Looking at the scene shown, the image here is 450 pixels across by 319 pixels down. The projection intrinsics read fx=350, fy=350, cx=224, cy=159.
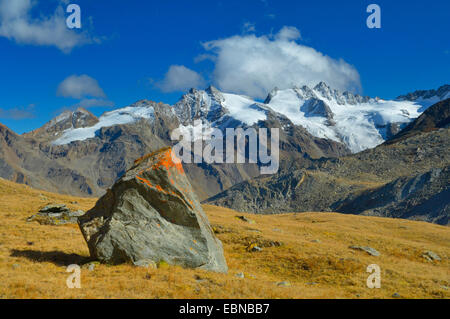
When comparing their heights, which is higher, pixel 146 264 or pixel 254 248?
pixel 254 248

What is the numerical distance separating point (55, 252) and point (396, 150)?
20250 cm

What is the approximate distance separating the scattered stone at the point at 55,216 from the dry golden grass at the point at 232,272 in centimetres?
144

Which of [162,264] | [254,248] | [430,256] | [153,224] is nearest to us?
[162,264]

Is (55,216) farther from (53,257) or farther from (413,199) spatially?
(413,199)

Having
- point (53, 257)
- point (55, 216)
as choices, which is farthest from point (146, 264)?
point (55, 216)

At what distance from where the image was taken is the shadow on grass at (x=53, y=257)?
64.0ft

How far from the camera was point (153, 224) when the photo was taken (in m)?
19.5

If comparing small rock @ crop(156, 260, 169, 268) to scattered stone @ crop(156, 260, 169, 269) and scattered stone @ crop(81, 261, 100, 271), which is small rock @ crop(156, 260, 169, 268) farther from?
scattered stone @ crop(81, 261, 100, 271)

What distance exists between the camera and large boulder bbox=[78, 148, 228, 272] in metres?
18.6

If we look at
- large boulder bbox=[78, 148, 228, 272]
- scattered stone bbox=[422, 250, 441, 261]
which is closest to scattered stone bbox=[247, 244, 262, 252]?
large boulder bbox=[78, 148, 228, 272]

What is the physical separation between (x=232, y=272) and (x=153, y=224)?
5.62m

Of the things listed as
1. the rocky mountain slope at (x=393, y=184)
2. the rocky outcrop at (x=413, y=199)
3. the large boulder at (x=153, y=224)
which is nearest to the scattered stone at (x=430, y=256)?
the large boulder at (x=153, y=224)
